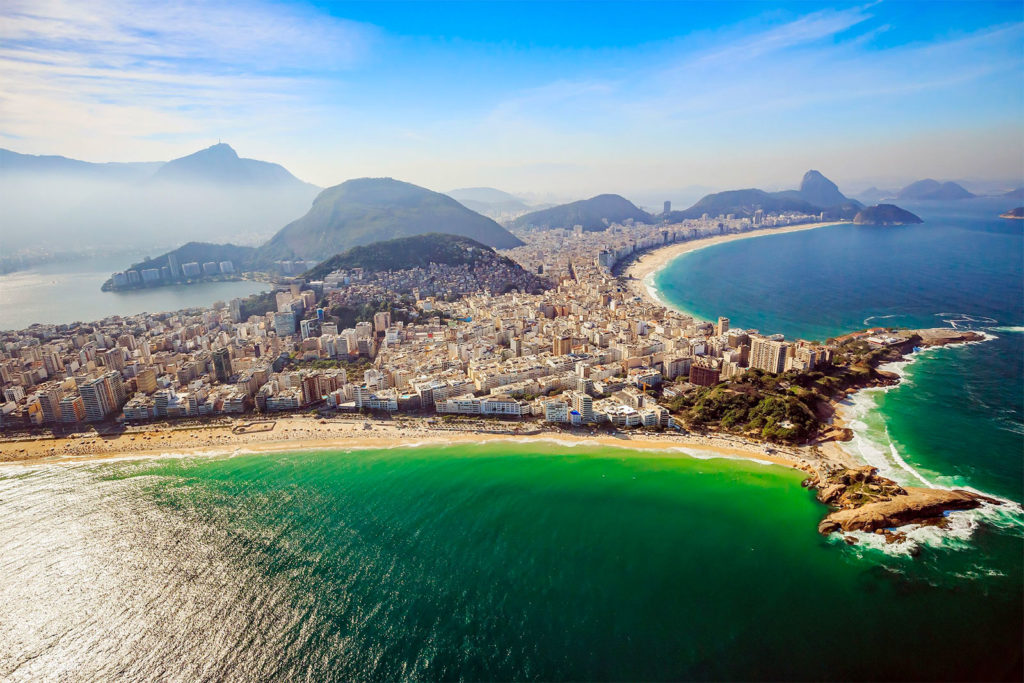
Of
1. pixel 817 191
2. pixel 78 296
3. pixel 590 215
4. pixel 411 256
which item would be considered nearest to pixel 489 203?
pixel 590 215

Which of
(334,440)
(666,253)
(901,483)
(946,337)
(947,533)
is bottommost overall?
(947,533)

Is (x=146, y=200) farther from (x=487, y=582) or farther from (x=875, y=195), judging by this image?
(x=875, y=195)

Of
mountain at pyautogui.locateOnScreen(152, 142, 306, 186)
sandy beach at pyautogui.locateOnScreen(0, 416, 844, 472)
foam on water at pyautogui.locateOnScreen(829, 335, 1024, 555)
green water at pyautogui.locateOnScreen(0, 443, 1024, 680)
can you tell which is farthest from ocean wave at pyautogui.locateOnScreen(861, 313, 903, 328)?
Answer: mountain at pyautogui.locateOnScreen(152, 142, 306, 186)

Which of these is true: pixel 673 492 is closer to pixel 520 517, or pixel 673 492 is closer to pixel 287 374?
pixel 520 517

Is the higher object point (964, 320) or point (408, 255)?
point (408, 255)

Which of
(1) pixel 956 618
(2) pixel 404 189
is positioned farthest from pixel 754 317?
(2) pixel 404 189

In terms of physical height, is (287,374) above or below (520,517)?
above

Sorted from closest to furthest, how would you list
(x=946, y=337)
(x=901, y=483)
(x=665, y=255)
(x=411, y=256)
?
(x=901, y=483) → (x=946, y=337) → (x=411, y=256) → (x=665, y=255)

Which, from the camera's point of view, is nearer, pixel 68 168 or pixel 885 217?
pixel 885 217
